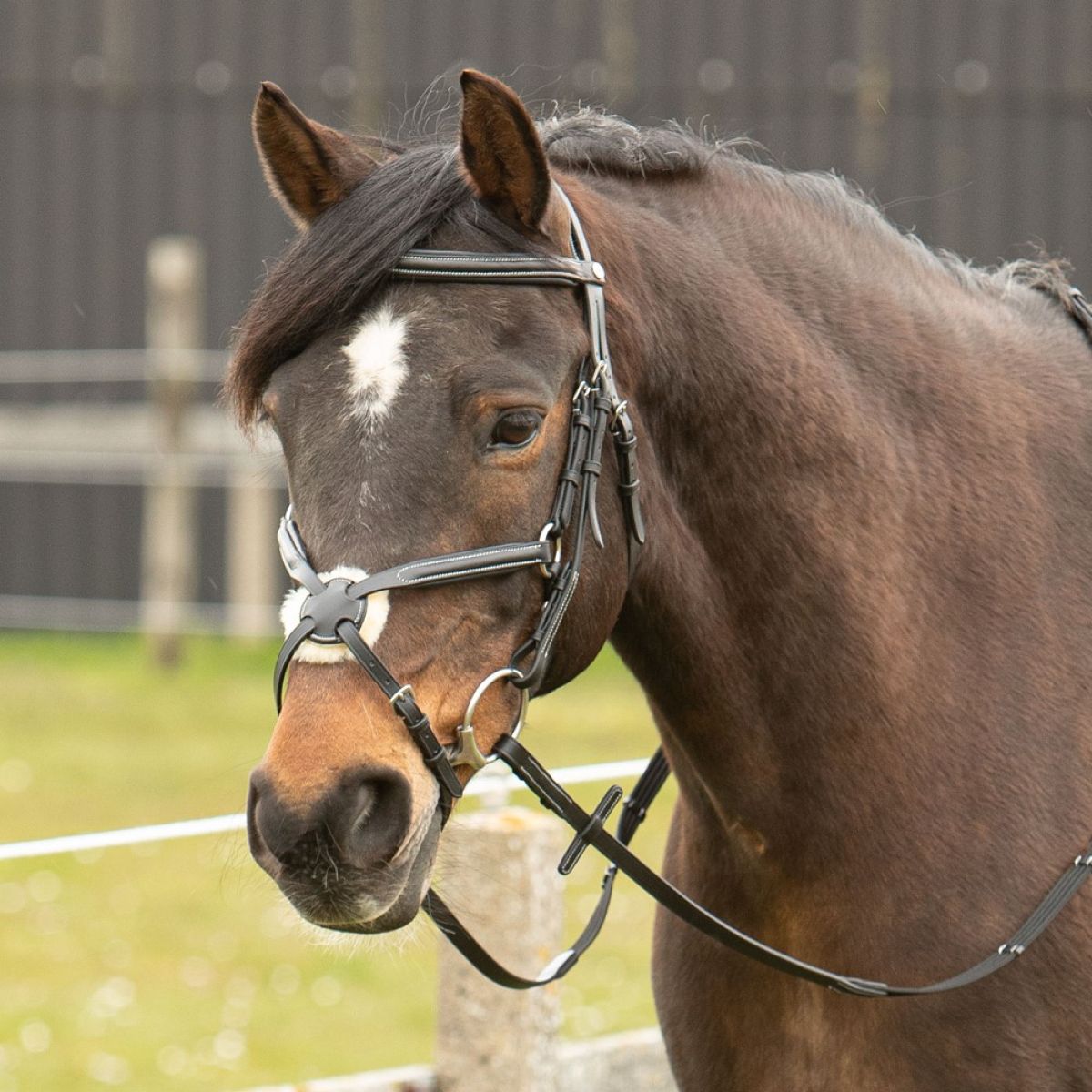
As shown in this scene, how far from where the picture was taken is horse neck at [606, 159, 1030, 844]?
2639 mm

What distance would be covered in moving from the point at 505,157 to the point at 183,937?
4997mm

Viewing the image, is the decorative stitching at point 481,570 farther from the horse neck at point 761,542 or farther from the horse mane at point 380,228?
the horse mane at point 380,228

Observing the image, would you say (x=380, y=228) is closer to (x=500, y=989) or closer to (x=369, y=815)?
(x=369, y=815)

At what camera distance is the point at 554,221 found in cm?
251

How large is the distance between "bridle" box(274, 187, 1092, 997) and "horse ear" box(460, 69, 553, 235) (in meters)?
0.07

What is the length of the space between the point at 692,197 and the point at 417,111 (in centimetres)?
63

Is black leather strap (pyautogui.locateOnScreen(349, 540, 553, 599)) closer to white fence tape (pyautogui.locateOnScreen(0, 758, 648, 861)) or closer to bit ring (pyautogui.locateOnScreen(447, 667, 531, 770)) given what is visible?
bit ring (pyautogui.locateOnScreen(447, 667, 531, 770))

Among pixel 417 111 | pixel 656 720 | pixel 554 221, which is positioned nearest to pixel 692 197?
pixel 554 221

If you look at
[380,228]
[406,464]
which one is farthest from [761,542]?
[380,228]

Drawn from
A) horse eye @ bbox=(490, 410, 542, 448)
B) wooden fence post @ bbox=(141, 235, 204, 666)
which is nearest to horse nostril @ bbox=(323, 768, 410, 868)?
horse eye @ bbox=(490, 410, 542, 448)

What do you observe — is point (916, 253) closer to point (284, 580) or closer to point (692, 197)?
point (692, 197)

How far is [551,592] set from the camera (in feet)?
8.00

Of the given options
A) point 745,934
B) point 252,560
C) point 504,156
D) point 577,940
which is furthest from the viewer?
point 252,560

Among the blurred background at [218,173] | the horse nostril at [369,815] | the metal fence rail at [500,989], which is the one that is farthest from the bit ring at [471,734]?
the blurred background at [218,173]
